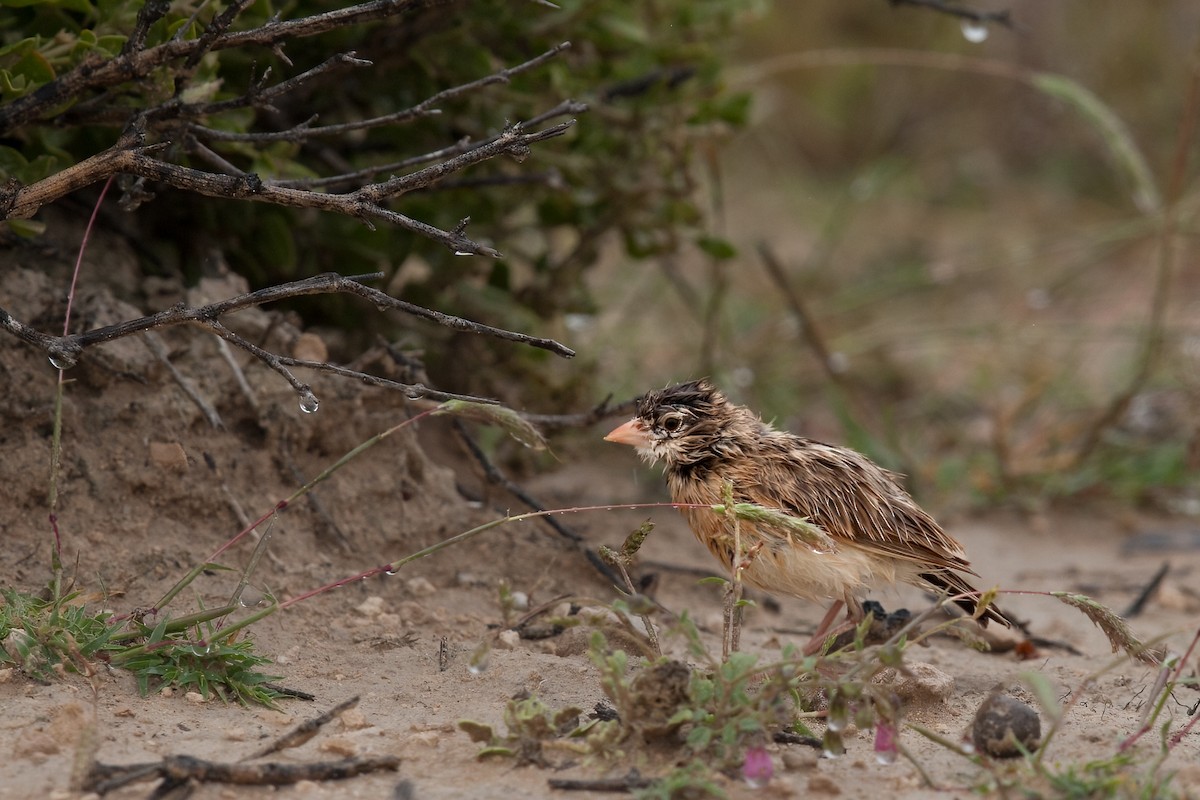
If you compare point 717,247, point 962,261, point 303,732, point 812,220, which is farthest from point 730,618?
point 812,220

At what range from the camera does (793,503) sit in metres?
3.90

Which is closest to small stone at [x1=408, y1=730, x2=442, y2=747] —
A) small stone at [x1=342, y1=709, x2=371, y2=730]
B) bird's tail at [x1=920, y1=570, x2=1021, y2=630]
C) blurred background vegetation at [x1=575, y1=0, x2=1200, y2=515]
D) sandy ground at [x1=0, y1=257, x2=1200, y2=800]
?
sandy ground at [x1=0, y1=257, x2=1200, y2=800]

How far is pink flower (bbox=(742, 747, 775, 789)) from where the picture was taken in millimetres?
2781


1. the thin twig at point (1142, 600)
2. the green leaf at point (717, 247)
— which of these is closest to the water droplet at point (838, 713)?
the thin twig at point (1142, 600)

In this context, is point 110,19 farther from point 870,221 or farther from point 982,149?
point 982,149

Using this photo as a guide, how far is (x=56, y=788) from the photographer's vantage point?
2.71 metres

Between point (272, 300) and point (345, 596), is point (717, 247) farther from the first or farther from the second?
point (272, 300)

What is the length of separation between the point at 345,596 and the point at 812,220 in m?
7.75

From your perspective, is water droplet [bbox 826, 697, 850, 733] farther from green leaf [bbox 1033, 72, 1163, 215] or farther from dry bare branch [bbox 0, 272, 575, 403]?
green leaf [bbox 1033, 72, 1163, 215]

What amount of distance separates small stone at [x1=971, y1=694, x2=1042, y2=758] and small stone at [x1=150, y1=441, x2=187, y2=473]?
8.27 ft

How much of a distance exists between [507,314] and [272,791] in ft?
9.05

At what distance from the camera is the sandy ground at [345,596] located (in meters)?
2.96

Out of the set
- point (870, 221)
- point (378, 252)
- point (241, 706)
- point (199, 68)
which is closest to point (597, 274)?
point (870, 221)

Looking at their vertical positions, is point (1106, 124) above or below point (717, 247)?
above
